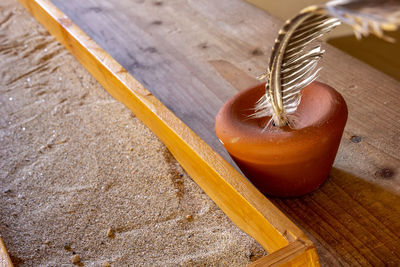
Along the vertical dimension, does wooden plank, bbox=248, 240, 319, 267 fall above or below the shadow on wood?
above

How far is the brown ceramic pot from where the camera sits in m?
0.73

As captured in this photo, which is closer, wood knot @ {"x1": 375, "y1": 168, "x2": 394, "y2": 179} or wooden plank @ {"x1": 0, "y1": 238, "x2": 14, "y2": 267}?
wooden plank @ {"x1": 0, "y1": 238, "x2": 14, "y2": 267}

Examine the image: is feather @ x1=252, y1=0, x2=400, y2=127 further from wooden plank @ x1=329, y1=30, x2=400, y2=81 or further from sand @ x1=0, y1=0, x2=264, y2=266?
wooden plank @ x1=329, y1=30, x2=400, y2=81

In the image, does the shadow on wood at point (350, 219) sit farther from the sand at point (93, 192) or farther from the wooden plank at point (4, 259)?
the wooden plank at point (4, 259)

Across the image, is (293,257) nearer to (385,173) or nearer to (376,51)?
(385,173)

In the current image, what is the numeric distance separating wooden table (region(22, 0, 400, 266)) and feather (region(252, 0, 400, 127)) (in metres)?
0.17

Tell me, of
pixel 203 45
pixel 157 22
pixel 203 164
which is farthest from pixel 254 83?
pixel 157 22

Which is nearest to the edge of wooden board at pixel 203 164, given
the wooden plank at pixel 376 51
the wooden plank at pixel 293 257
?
the wooden plank at pixel 293 257

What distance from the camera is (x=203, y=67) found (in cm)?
126

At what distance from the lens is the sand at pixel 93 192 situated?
81 centimetres

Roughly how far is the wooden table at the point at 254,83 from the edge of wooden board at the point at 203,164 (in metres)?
0.08

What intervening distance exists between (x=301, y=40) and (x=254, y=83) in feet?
1.52

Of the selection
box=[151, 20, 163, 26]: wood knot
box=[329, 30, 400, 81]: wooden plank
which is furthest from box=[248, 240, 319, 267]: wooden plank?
box=[329, 30, 400, 81]: wooden plank

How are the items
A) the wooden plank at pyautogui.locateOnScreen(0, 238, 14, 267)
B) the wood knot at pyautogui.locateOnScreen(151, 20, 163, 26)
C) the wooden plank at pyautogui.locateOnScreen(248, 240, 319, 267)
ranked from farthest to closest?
1. the wood knot at pyautogui.locateOnScreen(151, 20, 163, 26)
2. the wooden plank at pyautogui.locateOnScreen(0, 238, 14, 267)
3. the wooden plank at pyautogui.locateOnScreen(248, 240, 319, 267)
